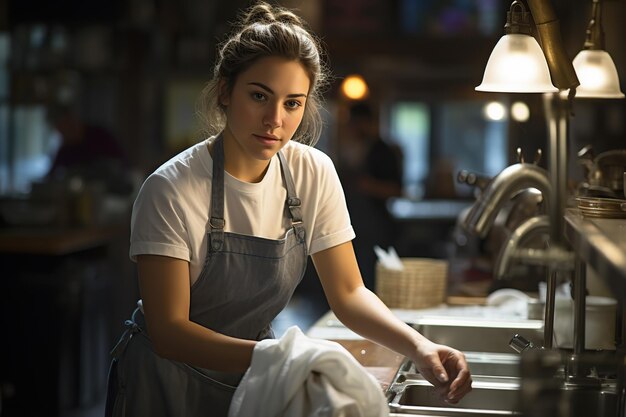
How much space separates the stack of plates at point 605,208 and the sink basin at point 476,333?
702mm

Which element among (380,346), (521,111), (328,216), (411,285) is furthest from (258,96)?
(521,111)

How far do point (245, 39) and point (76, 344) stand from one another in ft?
13.8

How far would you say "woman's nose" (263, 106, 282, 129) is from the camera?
6.69ft

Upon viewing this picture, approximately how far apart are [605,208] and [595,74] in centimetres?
59

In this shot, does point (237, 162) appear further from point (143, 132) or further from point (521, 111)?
point (143, 132)

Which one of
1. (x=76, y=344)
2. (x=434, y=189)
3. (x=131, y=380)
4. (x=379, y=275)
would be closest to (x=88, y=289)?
(x=76, y=344)

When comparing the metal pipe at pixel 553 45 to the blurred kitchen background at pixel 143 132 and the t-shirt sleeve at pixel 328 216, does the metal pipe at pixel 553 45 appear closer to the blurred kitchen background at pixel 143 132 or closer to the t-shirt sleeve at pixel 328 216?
the t-shirt sleeve at pixel 328 216

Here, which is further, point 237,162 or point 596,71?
point 596,71

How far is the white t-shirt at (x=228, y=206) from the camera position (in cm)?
203

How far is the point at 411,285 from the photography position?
3506mm

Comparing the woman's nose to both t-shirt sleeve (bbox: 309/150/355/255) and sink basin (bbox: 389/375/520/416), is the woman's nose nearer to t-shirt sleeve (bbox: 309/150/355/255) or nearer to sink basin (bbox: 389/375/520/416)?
t-shirt sleeve (bbox: 309/150/355/255)

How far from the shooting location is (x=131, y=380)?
2215 mm

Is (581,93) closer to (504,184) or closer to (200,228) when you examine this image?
(504,184)

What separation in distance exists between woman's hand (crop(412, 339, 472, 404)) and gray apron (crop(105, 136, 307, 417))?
0.37m
